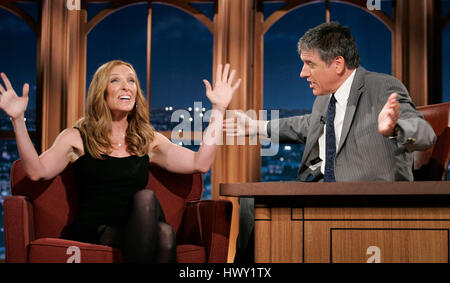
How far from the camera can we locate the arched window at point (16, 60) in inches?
132

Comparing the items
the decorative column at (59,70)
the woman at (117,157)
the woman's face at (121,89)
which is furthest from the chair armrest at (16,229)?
the decorative column at (59,70)

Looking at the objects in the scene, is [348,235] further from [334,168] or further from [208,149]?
[208,149]

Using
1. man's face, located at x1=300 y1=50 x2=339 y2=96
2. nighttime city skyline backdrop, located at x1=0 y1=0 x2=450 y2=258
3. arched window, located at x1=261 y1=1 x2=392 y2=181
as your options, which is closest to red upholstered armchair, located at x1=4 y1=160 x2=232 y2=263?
man's face, located at x1=300 y1=50 x2=339 y2=96

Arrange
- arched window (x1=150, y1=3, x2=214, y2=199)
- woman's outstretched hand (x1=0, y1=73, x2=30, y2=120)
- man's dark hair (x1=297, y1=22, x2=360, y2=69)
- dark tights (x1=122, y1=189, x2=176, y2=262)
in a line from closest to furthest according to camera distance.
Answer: dark tights (x1=122, y1=189, x2=176, y2=262) → woman's outstretched hand (x1=0, y1=73, x2=30, y2=120) → man's dark hair (x1=297, y1=22, x2=360, y2=69) → arched window (x1=150, y1=3, x2=214, y2=199)

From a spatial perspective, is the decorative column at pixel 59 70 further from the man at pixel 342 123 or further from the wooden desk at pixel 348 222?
the wooden desk at pixel 348 222

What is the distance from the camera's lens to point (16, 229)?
6.72 ft

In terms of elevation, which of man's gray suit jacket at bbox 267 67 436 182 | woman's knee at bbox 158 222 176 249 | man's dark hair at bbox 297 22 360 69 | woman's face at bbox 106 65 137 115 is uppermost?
man's dark hair at bbox 297 22 360 69

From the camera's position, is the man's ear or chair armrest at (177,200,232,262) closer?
chair armrest at (177,200,232,262)

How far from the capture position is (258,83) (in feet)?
11.0

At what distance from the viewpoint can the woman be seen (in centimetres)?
197

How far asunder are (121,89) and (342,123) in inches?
40.1

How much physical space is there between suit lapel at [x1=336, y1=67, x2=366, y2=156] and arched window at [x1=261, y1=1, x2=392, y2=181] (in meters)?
1.14

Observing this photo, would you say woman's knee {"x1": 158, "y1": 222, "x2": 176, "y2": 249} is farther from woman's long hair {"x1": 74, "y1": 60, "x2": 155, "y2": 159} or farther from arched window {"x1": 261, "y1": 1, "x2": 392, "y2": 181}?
arched window {"x1": 261, "y1": 1, "x2": 392, "y2": 181}

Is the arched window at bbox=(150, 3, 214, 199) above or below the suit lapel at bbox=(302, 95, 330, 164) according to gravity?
above
